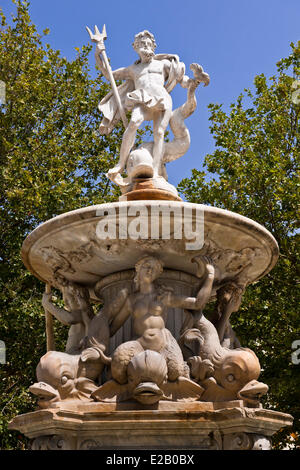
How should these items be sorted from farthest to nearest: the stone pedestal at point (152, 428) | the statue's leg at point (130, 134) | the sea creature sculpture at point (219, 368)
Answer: the statue's leg at point (130, 134), the sea creature sculpture at point (219, 368), the stone pedestal at point (152, 428)

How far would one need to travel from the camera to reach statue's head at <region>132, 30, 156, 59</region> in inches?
296

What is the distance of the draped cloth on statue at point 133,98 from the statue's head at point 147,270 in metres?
2.02

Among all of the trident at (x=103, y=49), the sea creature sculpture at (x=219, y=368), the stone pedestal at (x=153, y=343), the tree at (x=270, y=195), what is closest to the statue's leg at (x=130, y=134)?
the trident at (x=103, y=49)

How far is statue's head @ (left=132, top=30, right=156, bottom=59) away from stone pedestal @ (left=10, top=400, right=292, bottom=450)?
13.4ft

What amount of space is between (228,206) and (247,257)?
610 cm

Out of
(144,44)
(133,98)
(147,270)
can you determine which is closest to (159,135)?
(133,98)

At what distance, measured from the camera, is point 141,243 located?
6035 millimetres

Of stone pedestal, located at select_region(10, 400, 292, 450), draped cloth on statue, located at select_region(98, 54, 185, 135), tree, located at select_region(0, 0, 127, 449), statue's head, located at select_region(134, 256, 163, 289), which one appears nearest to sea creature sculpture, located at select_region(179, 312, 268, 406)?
stone pedestal, located at select_region(10, 400, 292, 450)

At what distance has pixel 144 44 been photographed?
7555 millimetres

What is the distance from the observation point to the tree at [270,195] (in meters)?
11.1

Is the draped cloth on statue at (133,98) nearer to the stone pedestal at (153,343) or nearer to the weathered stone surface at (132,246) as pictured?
the weathered stone surface at (132,246)

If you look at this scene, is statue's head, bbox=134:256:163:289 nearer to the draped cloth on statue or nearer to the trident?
the draped cloth on statue

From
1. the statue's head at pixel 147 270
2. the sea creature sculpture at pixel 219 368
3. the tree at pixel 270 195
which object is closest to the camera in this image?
the sea creature sculpture at pixel 219 368

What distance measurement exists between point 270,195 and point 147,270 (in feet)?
22.1
